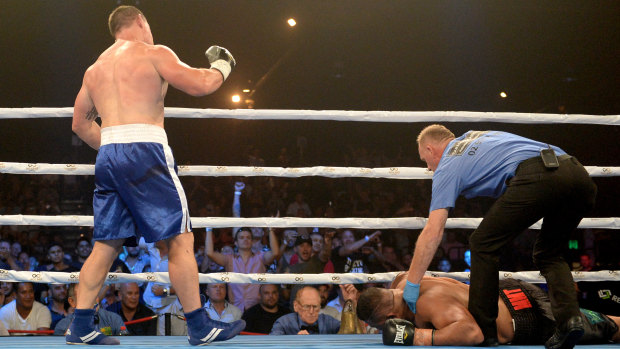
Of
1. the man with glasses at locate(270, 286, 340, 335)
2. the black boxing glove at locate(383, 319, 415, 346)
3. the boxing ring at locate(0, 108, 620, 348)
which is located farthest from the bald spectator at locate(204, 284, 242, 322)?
the black boxing glove at locate(383, 319, 415, 346)

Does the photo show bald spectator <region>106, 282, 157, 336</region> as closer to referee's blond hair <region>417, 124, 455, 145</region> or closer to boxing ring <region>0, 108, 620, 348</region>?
boxing ring <region>0, 108, 620, 348</region>

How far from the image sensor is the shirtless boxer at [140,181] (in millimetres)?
2080

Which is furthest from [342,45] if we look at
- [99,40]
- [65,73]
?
[65,73]

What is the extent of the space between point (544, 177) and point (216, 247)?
399 cm

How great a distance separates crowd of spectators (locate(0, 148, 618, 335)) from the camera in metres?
A: 4.36

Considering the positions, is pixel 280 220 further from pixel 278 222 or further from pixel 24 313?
pixel 24 313

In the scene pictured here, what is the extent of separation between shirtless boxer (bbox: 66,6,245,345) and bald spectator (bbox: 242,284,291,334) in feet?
7.41

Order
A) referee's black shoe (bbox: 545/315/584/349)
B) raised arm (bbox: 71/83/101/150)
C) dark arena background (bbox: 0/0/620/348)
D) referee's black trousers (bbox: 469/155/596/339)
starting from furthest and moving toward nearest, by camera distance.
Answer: dark arena background (bbox: 0/0/620/348), raised arm (bbox: 71/83/101/150), referee's black trousers (bbox: 469/155/596/339), referee's black shoe (bbox: 545/315/584/349)

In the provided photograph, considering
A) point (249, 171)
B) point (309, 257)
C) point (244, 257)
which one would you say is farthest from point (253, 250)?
point (249, 171)

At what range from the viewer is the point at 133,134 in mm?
2113

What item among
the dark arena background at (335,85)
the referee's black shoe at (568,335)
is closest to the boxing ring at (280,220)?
the referee's black shoe at (568,335)

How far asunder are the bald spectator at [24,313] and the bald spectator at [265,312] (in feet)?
4.89

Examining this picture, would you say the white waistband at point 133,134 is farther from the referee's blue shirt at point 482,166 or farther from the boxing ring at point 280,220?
the referee's blue shirt at point 482,166

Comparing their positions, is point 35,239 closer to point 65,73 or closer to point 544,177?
point 65,73
